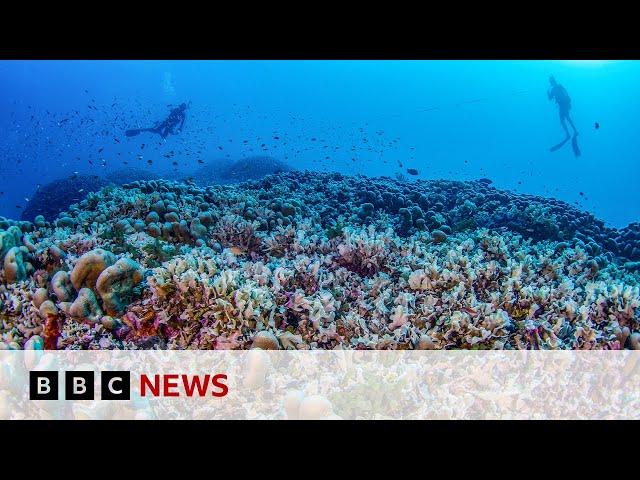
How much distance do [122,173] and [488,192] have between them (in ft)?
83.5

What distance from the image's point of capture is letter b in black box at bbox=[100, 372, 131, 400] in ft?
11.2

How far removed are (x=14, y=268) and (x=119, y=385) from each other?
276 cm

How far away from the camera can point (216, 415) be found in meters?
3.56

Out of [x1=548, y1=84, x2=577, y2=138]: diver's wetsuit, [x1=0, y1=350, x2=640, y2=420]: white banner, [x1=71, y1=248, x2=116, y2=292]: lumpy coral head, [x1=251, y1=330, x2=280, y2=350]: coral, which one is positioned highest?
[x1=548, y1=84, x2=577, y2=138]: diver's wetsuit

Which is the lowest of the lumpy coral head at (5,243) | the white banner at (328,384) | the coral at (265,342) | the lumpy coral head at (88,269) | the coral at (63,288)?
the white banner at (328,384)

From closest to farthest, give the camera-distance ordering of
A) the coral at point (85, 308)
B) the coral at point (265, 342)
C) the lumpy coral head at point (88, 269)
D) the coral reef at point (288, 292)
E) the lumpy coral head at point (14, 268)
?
1. the coral at point (265, 342)
2. the coral reef at point (288, 292)
3. the coral at point (85, 308)
4. the lumpy coral head at point (88, 269)
5. the lumpy coral head at point (14, 268)

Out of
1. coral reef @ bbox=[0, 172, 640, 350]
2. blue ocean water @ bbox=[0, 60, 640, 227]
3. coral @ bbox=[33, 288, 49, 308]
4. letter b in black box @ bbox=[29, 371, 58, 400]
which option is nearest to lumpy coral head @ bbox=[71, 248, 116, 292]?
coral reef @ bbox=[0, 172, 640, 350]

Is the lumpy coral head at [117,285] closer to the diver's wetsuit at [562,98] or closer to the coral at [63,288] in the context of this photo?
the coral at [63,288]

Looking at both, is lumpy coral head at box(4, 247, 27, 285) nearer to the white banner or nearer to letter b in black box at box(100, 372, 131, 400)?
the white banner

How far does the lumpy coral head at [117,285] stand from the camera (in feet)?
14.7

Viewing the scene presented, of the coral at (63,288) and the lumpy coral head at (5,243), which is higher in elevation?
the lumpy coral head at (5,243)

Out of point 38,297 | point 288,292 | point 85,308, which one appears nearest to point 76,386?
point 85,308

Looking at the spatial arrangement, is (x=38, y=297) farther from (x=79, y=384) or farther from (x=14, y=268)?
(x=79, y=384)

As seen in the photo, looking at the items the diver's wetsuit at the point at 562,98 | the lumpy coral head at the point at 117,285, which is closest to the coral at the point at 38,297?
the lumpy coral head at the point at 117,285
